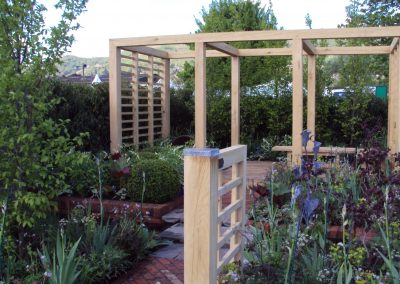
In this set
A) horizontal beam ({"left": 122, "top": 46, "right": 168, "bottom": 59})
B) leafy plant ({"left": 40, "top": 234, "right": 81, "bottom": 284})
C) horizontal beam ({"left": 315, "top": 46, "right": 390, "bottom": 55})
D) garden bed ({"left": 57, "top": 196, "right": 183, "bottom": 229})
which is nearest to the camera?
leafy plant ({"left": 40, "top": 234, "right": 81, "bottom": 284})

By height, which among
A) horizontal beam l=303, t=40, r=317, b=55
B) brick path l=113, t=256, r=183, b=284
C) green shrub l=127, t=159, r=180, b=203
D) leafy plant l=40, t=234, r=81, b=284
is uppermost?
horizontal beam l=303, t=40, r=317, b=55

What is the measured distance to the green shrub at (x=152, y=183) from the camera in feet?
16.6

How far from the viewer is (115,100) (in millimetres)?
7266

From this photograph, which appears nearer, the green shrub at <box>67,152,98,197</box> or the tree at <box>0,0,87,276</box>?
the tree at <box>0,0,87,276</box>

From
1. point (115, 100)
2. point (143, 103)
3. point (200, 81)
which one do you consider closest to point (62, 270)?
point (200, 81)

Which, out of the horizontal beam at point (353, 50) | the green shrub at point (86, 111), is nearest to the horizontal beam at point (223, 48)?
the horizontal beam at point (353, 50)

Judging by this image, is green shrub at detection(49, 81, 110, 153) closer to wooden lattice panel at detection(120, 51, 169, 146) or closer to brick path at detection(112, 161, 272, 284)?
wooden lattice panel at detection(120, 51, 169, 146)

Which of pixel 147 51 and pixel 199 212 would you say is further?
pixel 147 51

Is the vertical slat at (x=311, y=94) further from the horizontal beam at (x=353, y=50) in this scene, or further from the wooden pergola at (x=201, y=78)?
the horizontal beam at (x=353, y=50)

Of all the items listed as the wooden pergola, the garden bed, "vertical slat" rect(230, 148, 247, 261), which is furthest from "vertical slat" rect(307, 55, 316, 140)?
"vertical slat" rect(230, 148, 247, 261)

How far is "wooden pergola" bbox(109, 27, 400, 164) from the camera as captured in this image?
6250mm

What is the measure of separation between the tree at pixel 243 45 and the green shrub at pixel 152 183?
18.4 feet

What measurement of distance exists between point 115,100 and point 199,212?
17.1 ft

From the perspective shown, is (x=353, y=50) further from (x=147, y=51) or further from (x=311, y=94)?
(x=147, y=51)
